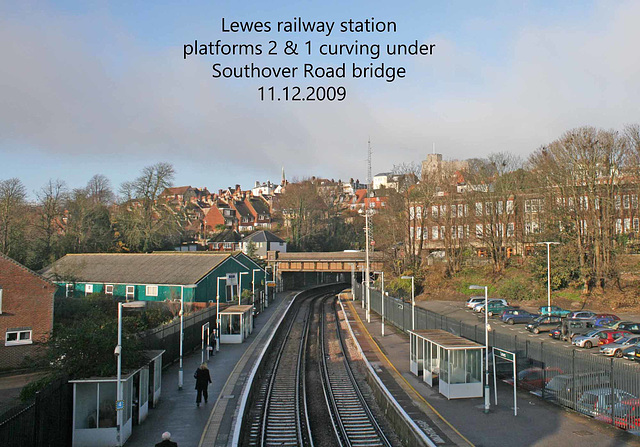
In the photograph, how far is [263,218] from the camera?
122 meters

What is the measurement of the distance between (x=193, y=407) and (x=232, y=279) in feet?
108

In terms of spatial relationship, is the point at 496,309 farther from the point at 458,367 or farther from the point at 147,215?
the point at 147,215

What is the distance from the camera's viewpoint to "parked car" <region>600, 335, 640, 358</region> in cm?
2794

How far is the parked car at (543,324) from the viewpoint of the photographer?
36031 millimetres

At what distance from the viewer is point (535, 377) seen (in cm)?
1984

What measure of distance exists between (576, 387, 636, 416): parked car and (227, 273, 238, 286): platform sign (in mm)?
36970

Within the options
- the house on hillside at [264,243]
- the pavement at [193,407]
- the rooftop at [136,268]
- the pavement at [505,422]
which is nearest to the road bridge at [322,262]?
the house on hillside at [264,243]

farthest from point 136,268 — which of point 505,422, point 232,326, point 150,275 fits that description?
point 505,422

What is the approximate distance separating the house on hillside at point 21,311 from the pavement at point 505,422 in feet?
66.4

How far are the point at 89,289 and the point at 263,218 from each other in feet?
236

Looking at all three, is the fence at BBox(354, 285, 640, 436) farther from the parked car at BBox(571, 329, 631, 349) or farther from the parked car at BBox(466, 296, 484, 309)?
the parked car at BBox(466, 296, 484, 309)

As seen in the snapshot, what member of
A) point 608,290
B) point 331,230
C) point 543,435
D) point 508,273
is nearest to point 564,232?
point 608,290

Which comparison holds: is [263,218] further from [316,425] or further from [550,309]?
[316,425]

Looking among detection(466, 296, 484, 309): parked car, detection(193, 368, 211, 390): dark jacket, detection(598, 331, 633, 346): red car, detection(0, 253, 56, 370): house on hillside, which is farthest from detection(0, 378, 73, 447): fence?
detection(466, 296, 484, 309): parked car
